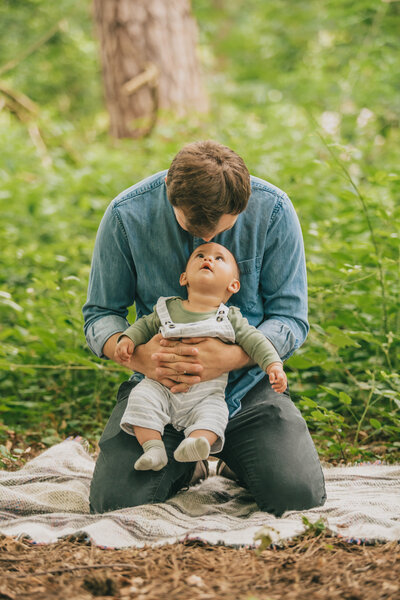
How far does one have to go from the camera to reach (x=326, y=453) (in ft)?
10.2

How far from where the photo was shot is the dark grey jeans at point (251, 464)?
8.12 feet

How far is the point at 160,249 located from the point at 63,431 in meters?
1.36

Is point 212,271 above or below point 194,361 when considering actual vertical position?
above

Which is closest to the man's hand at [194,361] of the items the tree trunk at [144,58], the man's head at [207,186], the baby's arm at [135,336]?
the baby's arm at [135,336]

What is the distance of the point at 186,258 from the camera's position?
2.70 m

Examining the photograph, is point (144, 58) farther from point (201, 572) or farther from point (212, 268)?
point (201, 572)

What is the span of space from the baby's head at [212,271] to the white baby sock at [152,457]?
604 millimetres

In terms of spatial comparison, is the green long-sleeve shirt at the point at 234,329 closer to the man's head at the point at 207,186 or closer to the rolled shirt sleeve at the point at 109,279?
the rolled shirt sleeve at the point at 109,279

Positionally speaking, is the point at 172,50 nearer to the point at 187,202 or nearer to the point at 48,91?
the point at 187,202

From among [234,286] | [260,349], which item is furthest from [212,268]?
[260,349]

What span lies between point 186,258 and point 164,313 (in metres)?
0.27

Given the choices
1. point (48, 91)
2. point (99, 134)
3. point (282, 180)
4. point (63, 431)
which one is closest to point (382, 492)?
point (63, 431)

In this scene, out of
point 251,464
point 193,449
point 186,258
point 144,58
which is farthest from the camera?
point 144,58

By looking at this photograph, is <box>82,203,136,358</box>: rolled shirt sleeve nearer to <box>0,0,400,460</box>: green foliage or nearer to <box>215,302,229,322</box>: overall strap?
<box>215,302,229,322</box>: overall strap
